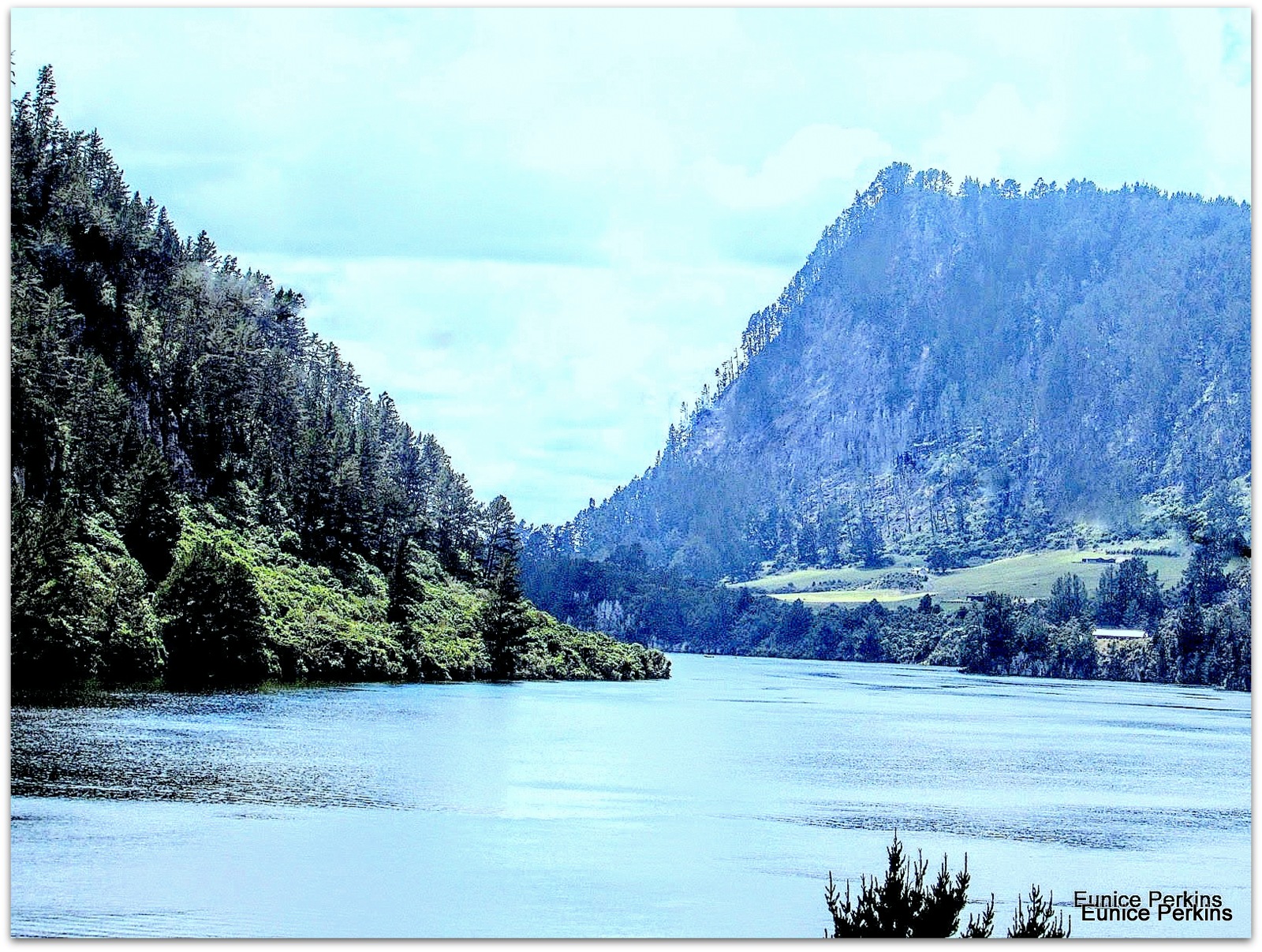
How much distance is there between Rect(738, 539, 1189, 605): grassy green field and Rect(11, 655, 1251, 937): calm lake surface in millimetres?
3253

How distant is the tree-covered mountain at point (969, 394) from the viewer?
32.3 meters

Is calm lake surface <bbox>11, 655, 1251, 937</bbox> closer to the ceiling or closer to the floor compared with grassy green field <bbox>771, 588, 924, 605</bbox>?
closer to the floor

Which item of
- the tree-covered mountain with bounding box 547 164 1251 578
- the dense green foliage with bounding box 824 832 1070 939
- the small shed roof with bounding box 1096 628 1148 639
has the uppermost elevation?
the tree-covered mountain with bounding box 547 164 1251 578

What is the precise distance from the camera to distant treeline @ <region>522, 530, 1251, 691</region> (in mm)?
30188

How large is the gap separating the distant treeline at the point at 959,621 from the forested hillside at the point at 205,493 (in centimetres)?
292

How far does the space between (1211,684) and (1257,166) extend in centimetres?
1429

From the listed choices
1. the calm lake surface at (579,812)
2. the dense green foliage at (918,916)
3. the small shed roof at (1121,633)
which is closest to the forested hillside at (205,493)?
the calm lake surface at (579,812)

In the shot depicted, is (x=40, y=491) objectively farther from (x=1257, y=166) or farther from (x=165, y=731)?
(x=1257, y=166)

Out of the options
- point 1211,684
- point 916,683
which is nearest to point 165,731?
point 1211,684

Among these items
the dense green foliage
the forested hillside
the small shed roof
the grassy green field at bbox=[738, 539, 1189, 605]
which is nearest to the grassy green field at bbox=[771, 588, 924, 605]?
the grassy green field at bbox=[738, 539, 1189, 605]

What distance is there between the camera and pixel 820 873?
64.6 ft

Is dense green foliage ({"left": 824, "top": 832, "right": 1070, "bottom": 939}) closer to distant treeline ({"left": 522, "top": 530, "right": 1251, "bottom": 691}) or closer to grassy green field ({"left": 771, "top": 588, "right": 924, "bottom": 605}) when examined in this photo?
distant treeline ({"left": 522, "top": 530, "right": 1251, "bottom": 691})

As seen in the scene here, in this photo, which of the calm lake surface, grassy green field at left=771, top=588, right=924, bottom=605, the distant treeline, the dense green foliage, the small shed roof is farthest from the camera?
grassy green field at left=771, top=588, right=924, bottom=605

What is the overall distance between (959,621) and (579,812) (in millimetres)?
38145
